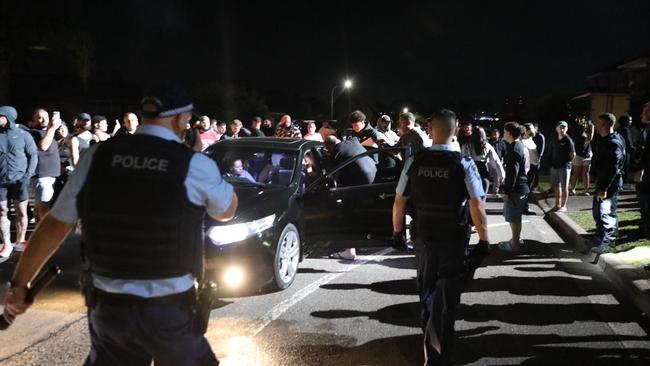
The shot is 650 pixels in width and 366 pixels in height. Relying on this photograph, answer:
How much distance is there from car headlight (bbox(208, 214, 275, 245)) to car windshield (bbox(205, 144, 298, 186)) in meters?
1.21

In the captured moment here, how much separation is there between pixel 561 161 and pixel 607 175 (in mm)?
3961

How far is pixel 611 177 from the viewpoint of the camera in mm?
7055

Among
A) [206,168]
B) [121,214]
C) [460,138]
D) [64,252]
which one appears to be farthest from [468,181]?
[460,138]

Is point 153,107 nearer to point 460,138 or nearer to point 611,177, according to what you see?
point 611,177

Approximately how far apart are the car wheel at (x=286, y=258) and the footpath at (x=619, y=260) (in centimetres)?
355

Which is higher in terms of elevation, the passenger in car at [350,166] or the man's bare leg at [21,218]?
the passenger in car at [350,166]

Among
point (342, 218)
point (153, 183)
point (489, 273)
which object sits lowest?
point (489, 273)

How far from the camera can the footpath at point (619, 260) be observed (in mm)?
5691

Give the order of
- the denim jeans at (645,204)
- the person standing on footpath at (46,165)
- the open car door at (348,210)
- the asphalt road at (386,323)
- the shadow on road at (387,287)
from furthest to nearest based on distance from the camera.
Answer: the person standing on footpath at (46,165) → the open car door at (348,210) → the denim jeans at (645,204) → the shadow on road at (387,287) → the asphalt road at (386,323)

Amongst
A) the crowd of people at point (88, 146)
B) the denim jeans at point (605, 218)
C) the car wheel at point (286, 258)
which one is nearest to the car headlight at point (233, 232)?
the car wheel at point (286, 258)

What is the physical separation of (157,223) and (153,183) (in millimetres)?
156

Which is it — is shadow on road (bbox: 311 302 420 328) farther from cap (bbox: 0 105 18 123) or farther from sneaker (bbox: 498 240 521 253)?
cap (bbox: 0 105 18 123)

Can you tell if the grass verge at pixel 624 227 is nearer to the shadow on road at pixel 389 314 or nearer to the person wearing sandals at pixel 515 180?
the person wearing sandals at pixel 515 180

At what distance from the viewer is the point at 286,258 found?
20.0 ft
